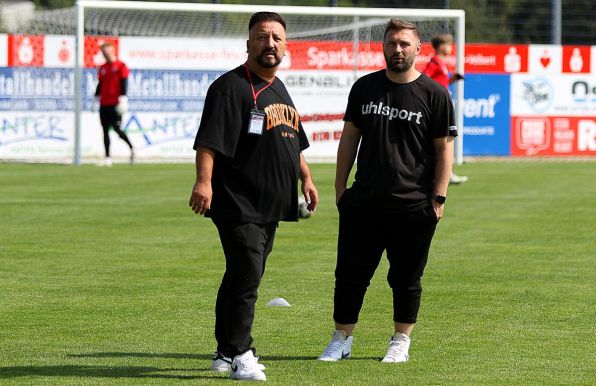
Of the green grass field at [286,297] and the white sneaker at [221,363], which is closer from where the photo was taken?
the white sneaker at [221,363]

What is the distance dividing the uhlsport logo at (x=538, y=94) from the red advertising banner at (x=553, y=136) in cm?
28

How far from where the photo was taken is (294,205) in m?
7.10

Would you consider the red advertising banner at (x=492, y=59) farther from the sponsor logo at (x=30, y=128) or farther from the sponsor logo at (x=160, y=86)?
the sponsor logo at (x=30, y=128)

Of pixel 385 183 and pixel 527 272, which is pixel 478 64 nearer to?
pixel 527 272

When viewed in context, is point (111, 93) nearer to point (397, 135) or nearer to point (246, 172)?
point (397, 135)

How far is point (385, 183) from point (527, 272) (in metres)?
4.33

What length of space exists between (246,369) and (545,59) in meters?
24.9

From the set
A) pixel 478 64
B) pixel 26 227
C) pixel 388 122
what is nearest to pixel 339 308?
pixel 388 122

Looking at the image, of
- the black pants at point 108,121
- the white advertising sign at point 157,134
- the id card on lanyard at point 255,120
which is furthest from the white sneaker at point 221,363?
the white advertising sign at point 157,134

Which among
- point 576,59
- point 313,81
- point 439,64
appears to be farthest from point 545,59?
point 439,64

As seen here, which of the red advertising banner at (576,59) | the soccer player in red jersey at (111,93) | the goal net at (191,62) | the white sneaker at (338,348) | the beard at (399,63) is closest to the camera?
the beard at (399,63)

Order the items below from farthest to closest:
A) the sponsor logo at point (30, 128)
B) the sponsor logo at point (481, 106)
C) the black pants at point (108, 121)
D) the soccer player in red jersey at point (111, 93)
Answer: the sponsor logo at point (481, 106) < the sponsor logo at point (30, 128) < the black pants at point (108, 121) < the soccer player in red jersey at point (111, 93)

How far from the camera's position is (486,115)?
30.2m

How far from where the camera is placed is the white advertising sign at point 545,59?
3047cm
